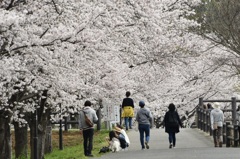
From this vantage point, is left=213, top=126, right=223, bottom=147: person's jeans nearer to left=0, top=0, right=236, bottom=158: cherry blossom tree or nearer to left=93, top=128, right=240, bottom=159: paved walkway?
left=93, top=128, right=240, bottom=159: paved walkway

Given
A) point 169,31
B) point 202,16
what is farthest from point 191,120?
point 169,31

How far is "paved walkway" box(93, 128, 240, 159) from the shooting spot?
60.8 ft

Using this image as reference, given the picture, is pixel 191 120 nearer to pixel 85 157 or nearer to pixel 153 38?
pixel 153 38

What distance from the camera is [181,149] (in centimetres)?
2161

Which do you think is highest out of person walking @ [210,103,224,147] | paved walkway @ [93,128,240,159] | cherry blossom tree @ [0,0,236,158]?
cherry blossom tree @ [0,0,236,158]

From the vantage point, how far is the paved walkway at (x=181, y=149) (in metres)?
18.5

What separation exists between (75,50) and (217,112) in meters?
7.10

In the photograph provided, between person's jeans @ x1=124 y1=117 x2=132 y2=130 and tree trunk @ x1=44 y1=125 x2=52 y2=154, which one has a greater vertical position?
person's jeans @ x1=124 y1=117 x2=132 y2=130

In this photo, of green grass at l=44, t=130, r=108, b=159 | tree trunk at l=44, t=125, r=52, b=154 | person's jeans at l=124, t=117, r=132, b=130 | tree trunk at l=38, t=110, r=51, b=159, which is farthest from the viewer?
person's jeans at l=124, t=117, r=132, b=130

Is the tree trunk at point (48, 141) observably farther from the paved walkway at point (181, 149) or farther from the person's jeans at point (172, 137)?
the person's jeans at point (172, 137)

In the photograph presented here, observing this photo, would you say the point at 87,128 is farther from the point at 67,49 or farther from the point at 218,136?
the point at 218,136

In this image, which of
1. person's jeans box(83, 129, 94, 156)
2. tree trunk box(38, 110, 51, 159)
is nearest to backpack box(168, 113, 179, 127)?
person's jeans box(83, 129, 94, 156)

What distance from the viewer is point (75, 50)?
17625mm

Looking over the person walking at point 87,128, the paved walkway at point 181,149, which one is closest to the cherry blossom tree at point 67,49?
the person walking at point 87,128
